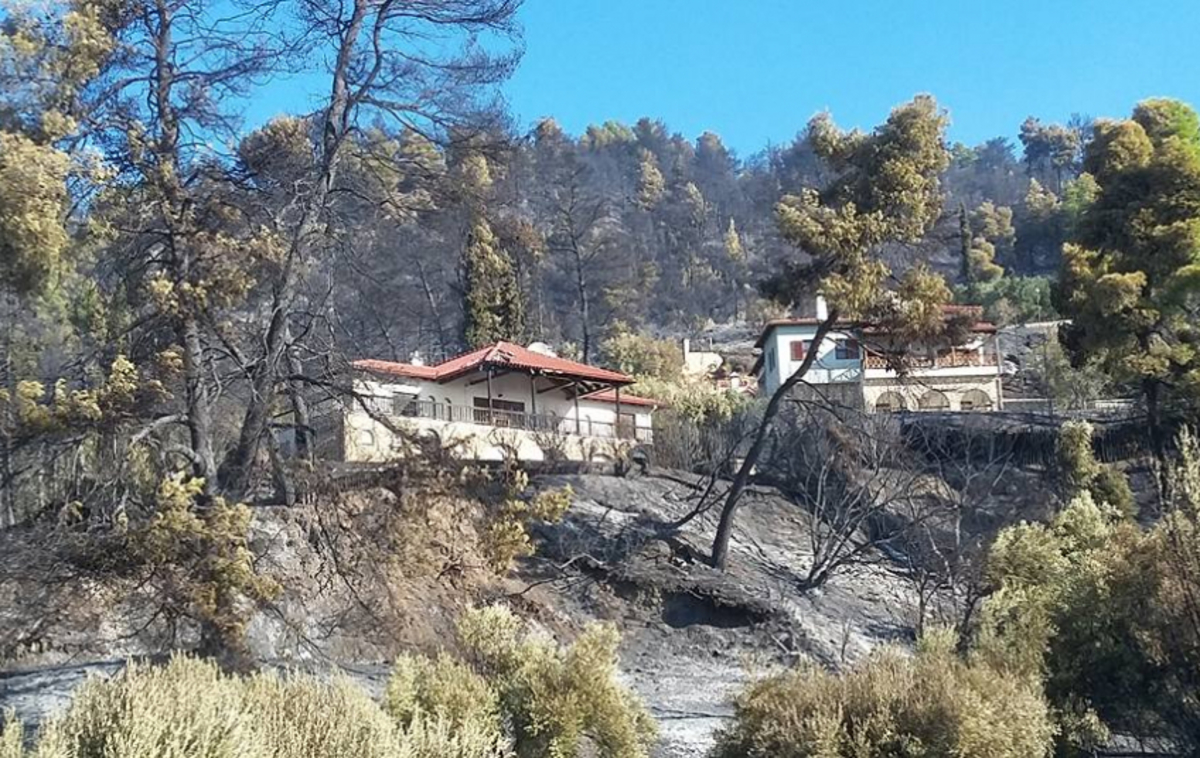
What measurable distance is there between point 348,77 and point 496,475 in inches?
208

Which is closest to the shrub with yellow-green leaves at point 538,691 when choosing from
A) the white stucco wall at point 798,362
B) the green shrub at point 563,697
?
the green shrub at point 563,697

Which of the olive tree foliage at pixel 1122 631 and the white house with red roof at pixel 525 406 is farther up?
the white house with red roof at pixel 525 406

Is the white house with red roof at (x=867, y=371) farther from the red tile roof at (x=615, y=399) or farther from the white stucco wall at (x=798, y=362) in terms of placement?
the red tile roof at (x=615, y=399)

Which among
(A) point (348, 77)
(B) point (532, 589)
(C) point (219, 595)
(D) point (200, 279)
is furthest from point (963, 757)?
(B) point (532, 589)

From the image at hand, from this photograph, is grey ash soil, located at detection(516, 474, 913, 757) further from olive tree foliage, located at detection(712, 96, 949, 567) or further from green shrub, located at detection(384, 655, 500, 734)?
green shrub, located at detection(384, 655, 500, 734)

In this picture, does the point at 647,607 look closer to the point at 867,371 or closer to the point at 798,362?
the point at 867,371

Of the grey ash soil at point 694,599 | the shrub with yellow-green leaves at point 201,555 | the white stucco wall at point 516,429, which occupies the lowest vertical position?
the grey ash soil at point 694,599

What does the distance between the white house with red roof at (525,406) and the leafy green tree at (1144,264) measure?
41.6ft

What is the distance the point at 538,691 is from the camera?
9.03 metres

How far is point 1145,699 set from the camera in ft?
35.5

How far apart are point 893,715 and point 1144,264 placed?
86.6ft

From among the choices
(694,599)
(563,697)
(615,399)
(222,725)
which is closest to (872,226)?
(694,599)

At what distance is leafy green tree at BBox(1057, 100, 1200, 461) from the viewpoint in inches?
1180

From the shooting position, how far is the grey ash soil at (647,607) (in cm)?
1424
